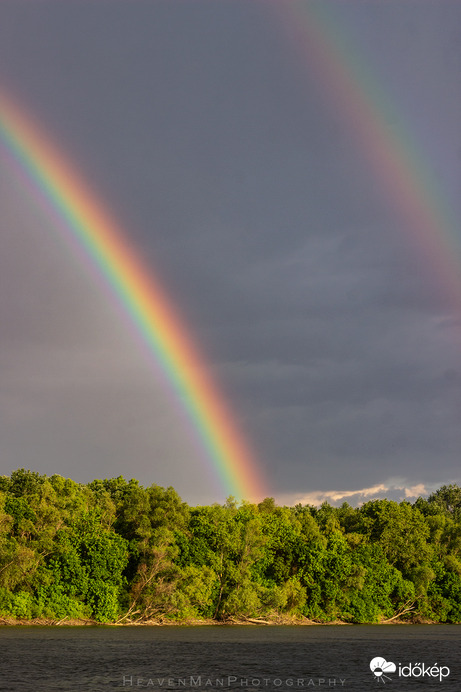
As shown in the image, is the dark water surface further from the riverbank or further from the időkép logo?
the riverbank

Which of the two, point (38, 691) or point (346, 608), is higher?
point (346, 608)

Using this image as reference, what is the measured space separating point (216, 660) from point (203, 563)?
55.6m

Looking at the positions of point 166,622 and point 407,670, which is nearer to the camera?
point 407,670

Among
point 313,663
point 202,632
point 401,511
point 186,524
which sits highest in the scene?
point 401,511

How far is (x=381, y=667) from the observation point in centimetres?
6375

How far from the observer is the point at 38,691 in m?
45.8

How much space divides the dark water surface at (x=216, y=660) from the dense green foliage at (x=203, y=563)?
9.95 m


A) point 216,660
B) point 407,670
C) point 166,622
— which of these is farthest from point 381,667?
point 166,622

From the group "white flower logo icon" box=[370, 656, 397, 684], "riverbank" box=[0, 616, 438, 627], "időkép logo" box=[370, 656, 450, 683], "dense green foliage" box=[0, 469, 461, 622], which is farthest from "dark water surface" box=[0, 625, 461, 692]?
"dense green foliage" box=[0, 469, 461, 622]

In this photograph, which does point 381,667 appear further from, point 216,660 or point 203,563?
point 203,563

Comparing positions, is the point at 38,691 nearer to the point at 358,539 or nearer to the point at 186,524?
the point at 186,524

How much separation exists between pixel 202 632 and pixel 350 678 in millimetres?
50133

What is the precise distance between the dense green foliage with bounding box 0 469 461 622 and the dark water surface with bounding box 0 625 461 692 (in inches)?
392

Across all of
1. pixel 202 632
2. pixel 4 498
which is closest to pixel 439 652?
pixel 202 632
